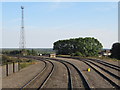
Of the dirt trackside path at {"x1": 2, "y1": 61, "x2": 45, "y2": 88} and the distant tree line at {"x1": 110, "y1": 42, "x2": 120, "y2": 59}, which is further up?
the distant tree line at {"x1": 110, "y1": 42, "x2": 120, "y2": 59}

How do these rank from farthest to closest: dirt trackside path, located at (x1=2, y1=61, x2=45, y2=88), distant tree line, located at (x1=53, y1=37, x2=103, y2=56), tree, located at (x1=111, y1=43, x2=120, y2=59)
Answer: distant tree line, located at (x1=53, y1=37, x2=103, y2=56) < tree, located at (x1=111, y1=43, x2=120, y2=59) < dirt trackside path, located at (x1=2, y1=61, x2=45, y2=88)

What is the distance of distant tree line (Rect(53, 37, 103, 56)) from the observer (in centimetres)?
8531

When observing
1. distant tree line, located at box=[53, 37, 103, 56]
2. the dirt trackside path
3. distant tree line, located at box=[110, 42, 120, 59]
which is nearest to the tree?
distant tree line, located at box=[110, 42, 120, 59]

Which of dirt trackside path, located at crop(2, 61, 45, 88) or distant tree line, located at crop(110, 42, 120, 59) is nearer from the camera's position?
dirt trackside path, located at crop(2, 61, 45, 88)

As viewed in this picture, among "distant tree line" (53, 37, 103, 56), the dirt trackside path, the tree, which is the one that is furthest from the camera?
"distant tree line" (53, 37, 103, 56)

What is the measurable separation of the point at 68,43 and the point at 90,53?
43.6ft

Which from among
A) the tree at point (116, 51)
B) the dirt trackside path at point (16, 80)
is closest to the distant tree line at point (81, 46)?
the tree at point (116, 51)

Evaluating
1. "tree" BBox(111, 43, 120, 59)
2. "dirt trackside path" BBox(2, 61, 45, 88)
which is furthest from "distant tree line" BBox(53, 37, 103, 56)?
"dirt trackside path" BBox(2, 61, 45, 88)

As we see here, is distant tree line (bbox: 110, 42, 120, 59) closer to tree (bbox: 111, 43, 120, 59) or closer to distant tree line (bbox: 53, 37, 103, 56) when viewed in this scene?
tree (bbox: 111, 43, 120, 59)

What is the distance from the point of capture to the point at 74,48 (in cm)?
8875

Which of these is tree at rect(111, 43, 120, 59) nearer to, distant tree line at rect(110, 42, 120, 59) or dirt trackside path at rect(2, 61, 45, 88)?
distant tree line at rect(110, 42, 120, 59)

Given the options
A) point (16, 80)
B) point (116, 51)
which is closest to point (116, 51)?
point (116, 51)

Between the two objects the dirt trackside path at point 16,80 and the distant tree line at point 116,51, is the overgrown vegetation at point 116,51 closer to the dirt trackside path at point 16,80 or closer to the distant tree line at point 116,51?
the distant tree line at point 116,51

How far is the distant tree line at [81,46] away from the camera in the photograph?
3359 inches
